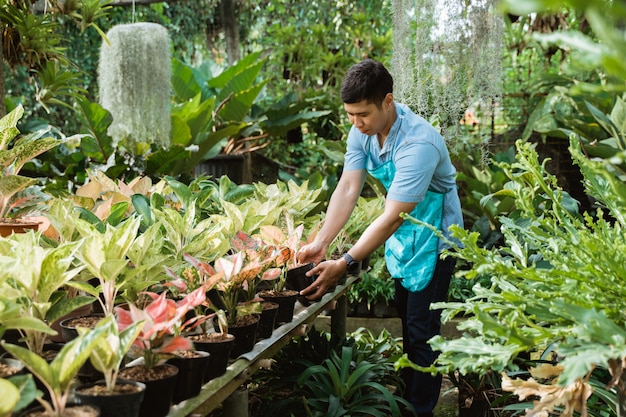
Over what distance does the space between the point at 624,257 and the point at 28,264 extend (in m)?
1.18

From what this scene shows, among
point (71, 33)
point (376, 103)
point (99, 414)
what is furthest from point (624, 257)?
point (71, 33)

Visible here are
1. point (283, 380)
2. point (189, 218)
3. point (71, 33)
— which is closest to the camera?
point (189, 218)

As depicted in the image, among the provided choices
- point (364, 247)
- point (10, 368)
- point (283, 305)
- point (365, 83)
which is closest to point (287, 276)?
point (283, 305)

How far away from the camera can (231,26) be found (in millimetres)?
7770

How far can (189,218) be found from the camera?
A: 6.89ft

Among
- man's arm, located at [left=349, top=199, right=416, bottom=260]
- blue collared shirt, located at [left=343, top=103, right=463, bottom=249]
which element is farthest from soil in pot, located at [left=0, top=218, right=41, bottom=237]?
blue collared shirt, located at [left=343, top=103, right=463, bottom=249]

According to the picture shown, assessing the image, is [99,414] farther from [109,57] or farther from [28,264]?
[109,57]

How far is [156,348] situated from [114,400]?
0.19 m

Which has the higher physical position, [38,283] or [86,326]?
[38,283]

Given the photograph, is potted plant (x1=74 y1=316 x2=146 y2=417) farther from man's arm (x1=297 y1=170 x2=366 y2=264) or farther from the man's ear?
the man's ear

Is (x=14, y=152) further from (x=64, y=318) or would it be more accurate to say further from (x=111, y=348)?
(x=111, y=348)

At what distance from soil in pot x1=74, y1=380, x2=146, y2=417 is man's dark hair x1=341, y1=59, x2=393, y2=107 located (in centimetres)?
164

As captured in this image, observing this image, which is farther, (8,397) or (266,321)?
(266,321)

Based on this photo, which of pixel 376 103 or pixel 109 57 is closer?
pixel 376 103
